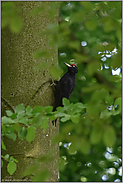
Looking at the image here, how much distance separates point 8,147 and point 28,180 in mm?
252

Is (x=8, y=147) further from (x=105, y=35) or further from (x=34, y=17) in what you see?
(x=105, y=35)

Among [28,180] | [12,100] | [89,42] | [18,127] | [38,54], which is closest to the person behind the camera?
[38,54]

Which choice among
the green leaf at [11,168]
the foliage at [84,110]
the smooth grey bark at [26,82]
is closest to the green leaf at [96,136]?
the foliage at [84,110]

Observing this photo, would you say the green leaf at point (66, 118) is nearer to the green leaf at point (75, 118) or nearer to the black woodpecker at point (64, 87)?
the green leaf at point (75, 118)

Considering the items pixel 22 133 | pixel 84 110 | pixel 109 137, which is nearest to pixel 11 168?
pixel 22 133

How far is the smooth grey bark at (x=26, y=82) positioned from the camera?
147cm

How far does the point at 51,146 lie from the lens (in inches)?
62.3

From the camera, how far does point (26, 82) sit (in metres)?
1.55

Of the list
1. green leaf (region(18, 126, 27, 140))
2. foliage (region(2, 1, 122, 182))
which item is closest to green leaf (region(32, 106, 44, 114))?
foliage (region(2, 1, 122, 182))

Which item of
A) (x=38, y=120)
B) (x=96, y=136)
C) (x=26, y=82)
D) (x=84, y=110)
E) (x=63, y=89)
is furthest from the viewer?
(x=84, y=110)

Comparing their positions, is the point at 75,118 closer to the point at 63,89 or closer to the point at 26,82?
the point at 26,82

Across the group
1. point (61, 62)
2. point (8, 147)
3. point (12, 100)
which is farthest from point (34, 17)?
point (61, 62)

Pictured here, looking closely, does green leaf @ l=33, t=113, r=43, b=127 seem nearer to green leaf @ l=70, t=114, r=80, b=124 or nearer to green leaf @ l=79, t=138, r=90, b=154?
green leaf @ l=70, t=114, r=80, b=124

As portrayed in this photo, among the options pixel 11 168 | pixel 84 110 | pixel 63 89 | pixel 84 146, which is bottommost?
pixel 11 168
